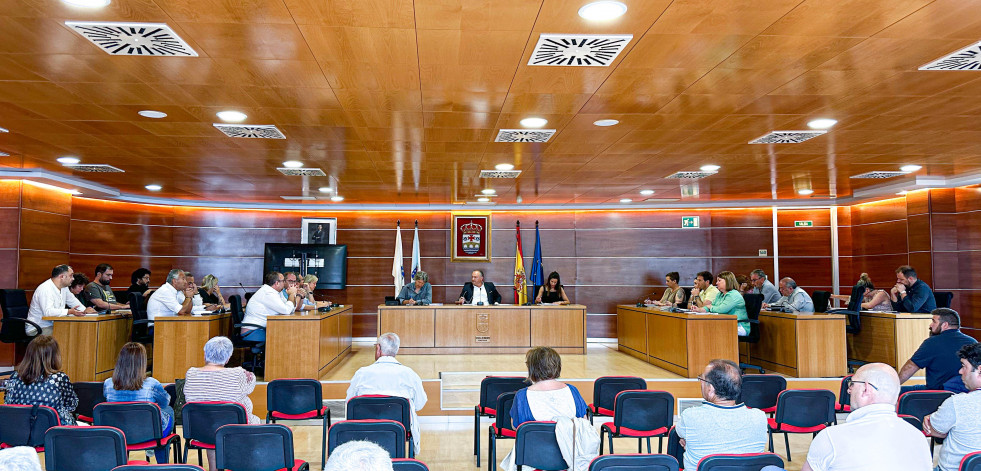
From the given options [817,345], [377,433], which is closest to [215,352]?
[377,433]

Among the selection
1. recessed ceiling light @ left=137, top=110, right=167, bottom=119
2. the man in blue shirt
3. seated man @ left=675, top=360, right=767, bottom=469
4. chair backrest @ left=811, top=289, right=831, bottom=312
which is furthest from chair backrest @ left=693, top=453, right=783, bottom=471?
chair backrest @ left=811, top=289, right=831, bottom=312

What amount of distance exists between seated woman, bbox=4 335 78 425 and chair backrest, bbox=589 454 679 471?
371 cm

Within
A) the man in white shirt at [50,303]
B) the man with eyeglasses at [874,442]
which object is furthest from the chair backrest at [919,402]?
the man in white shirt at [50,303]

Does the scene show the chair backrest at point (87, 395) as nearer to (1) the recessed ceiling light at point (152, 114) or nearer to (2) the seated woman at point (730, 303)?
(1) the recessed ceiling light at point (152, 114)

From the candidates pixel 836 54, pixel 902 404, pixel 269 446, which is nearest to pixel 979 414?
pixel 902 404

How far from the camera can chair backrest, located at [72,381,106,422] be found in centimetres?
500

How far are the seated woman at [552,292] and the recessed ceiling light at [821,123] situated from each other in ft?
18.8

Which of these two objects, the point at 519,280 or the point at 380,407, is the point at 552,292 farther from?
the point at 380,407

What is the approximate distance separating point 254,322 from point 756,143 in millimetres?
6533

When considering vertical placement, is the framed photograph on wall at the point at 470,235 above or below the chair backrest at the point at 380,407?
above

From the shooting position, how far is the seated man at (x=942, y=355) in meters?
5.04

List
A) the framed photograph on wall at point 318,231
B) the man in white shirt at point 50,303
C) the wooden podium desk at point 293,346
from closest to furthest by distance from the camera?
the wooden podium desk at point 293,346 < the man in white shirt at point 50,303 < the framed photograph on wall at point 318,231

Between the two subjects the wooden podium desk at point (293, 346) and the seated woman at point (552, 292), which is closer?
the wooden podium desk at point (293, 346)

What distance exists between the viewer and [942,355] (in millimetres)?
5082
